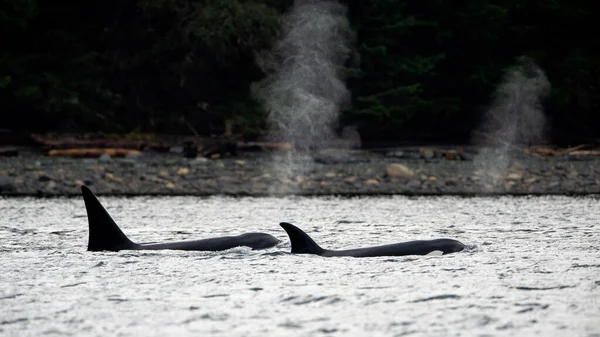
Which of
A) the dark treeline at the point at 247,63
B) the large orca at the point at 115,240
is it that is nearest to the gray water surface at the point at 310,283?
the large orca at the point at 115,240

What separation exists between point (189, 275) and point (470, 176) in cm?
1755

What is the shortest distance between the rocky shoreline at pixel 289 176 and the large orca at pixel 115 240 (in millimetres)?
12171

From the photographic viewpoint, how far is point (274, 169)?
30.0 metres

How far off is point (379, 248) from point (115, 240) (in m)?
3.21

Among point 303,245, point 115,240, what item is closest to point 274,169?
point 115,240

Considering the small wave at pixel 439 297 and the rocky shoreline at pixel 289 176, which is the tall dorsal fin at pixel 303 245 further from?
the rocky shoreline at pixel 289 176

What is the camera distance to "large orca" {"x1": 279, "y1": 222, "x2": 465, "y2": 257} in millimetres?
13102

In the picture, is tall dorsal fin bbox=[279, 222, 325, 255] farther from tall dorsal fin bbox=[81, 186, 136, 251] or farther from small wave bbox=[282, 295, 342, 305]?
small wave bbox=[282, 295, 342, 305]

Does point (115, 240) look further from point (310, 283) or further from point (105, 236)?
point (310, 283)

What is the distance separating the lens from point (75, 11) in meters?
36.2

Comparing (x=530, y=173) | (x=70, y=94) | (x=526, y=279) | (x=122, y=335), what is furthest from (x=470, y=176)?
(x=122, y=335)

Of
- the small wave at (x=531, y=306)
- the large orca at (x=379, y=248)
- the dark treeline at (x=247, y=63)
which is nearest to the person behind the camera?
the small wave at (x=531, y=306)

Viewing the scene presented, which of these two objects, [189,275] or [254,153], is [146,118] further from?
[189,275]

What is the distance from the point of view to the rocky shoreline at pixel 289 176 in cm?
2667
